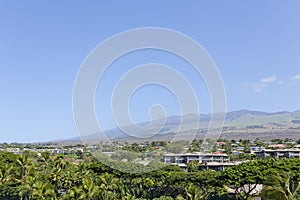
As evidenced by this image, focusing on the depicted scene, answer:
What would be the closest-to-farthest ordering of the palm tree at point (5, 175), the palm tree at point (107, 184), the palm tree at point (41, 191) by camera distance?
the palm tree at point (41, 191)
the palm tree at point (107, 184)
the palm tree at point (5, 175)

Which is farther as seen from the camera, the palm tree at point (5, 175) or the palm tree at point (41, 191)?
the palm tree at point (5, 175)

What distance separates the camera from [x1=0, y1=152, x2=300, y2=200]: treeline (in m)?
26.0

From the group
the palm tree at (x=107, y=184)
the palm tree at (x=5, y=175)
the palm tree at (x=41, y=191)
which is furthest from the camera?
the palm tree at (x=5, y=175)

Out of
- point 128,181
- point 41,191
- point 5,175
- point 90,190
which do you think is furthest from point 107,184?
point 5,175

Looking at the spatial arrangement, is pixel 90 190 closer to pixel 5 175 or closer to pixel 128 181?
pixel 5 175

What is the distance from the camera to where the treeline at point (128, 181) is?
1025 inches

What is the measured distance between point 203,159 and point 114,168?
25.3 metres

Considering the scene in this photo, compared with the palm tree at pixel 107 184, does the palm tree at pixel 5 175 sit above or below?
above

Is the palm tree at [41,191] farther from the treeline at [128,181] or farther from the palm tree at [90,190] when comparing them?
the palm tree at [90,190]

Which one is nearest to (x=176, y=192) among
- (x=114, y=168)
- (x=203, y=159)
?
(x=114, y=168)

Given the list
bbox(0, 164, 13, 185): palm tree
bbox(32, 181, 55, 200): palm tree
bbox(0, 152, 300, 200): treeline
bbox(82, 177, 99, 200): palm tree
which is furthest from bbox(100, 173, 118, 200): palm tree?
bbox(0, 164, 13, 185): palm tree

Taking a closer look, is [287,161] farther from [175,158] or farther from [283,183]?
[175,158]

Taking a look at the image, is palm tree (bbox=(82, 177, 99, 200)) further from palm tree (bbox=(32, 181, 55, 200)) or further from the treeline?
palm tree (bbox=(32, 181, 55, 200))

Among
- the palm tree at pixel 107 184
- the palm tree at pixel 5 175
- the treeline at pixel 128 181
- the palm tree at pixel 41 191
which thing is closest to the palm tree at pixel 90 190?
the treeline at pixel 128 181
